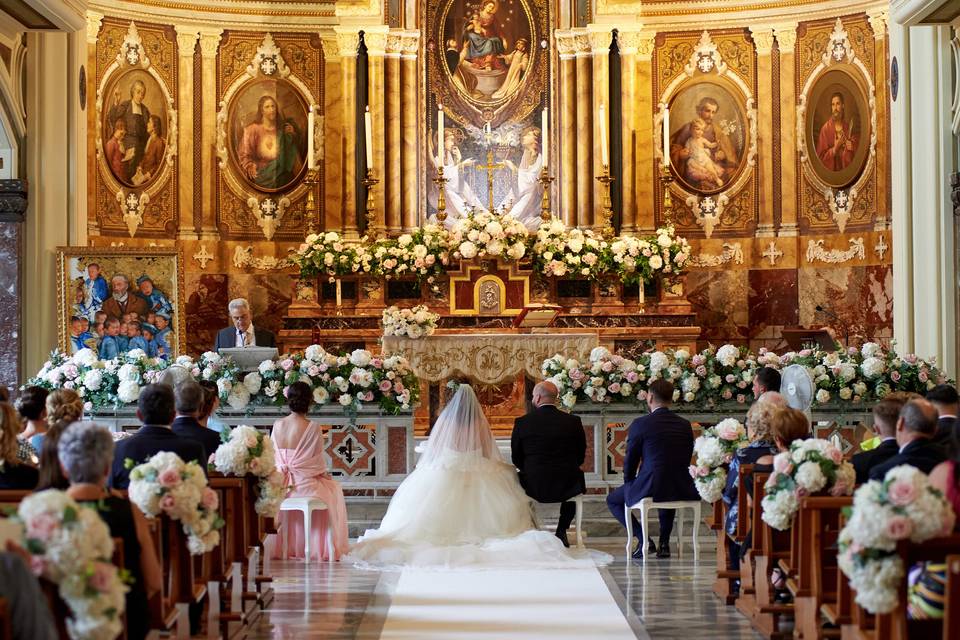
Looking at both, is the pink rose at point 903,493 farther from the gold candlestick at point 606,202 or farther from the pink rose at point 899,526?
the gold candlestick at point 606,202

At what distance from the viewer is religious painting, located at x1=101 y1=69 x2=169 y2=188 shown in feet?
64.8

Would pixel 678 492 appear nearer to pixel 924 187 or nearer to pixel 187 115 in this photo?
pixel 924 187

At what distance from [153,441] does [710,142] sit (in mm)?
14538

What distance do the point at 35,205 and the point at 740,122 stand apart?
10.5 meters

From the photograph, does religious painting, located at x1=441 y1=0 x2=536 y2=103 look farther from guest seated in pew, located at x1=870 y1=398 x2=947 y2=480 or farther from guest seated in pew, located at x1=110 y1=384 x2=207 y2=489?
guest seated in pew, located at x1=870 y1=398 x2=947 y2=480

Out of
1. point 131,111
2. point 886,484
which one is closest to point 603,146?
point 131,111

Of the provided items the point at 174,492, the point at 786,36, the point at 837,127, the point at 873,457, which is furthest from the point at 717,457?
the point at 786,36

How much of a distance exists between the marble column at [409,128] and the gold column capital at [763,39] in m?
5.02

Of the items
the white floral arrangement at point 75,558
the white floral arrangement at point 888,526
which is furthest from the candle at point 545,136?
the white floral arrangement at point 75,558

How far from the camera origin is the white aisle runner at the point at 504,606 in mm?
8328

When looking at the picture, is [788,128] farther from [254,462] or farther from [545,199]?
[254,462]

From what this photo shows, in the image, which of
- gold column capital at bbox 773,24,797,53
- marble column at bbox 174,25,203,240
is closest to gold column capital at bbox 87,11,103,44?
marble column at bbox 174,25,203,240

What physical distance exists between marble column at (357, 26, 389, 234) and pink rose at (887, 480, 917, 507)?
14.9 meters

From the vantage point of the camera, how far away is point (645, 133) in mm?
20750
